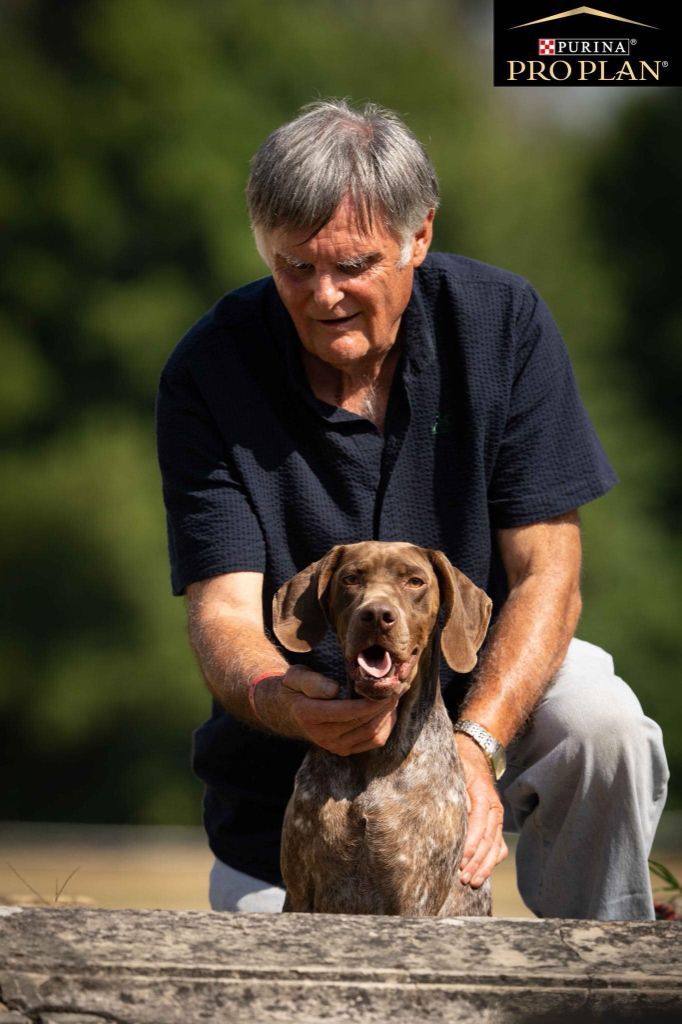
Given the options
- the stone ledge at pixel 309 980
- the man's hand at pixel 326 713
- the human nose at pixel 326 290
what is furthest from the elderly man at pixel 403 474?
the stone ledge at pixel 309 980

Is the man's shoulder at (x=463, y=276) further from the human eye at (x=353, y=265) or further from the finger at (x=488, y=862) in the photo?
the finger at (x=488, y=862)

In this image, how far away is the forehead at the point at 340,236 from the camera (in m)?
3.80

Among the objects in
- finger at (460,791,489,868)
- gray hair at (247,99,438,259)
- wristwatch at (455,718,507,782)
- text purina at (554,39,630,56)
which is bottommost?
finger at (460,791,489,868)

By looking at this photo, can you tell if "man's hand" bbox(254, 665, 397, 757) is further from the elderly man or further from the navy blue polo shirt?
the navy blue polo shirt

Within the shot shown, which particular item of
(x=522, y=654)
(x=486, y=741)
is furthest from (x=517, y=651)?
(x=486, y=741)

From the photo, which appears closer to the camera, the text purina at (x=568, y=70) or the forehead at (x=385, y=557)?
the forehead at (x=385, y=557)

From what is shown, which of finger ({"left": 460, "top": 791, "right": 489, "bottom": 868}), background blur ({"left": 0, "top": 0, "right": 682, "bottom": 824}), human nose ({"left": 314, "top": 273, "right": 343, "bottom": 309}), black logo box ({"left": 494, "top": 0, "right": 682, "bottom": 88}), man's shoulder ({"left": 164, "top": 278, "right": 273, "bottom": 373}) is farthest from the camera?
background blur ({"left": 0, "top": 0, "right": 682, "bottom": 824})

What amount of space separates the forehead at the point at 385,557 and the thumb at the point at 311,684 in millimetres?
265

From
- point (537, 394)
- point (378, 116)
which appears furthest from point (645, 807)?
point (378, 116)

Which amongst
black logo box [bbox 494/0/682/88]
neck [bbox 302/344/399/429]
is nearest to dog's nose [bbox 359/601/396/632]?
neck [bbox 302/344/399/429]

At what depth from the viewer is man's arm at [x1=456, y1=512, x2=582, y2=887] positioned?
365 centimetres

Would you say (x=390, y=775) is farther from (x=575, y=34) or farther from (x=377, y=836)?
(x=575, y=34)

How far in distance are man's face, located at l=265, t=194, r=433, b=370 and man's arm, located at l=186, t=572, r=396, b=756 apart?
0.65 m

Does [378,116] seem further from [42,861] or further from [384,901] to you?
[42,861]
